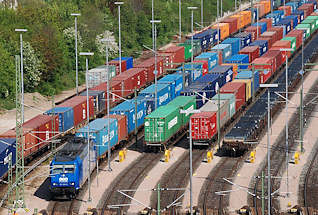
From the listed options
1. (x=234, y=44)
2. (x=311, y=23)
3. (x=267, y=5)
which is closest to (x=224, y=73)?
(x=234, y=44)

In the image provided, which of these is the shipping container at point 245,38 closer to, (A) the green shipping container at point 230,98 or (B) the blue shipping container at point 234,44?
(B) the blue shipping container at point 234,44

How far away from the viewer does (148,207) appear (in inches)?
2643

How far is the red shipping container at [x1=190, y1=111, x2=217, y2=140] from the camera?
83562 mm

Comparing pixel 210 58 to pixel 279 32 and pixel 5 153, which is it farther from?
pixel 5 153

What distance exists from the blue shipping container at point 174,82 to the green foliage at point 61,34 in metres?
19.8

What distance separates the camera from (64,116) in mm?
87250

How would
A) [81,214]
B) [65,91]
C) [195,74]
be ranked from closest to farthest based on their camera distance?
[81,214]
[195,74]
[65,91]

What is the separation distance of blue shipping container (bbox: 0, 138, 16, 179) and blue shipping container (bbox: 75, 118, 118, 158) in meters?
6.04

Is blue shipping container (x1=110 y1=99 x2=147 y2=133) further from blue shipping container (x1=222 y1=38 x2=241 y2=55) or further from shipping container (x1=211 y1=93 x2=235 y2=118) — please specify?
blue shipping container (x1=222 y1=38 x2=241 y2=55)

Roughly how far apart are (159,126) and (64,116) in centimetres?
1038

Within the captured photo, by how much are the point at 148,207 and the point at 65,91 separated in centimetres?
5480

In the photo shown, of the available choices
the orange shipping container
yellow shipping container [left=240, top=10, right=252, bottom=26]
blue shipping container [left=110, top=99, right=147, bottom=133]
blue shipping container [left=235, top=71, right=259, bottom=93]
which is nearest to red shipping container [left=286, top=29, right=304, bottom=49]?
the orange shipping container

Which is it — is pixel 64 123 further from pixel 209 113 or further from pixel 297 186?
pixel 297 186

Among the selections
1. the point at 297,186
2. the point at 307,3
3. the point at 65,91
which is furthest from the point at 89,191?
the point at 307,3
